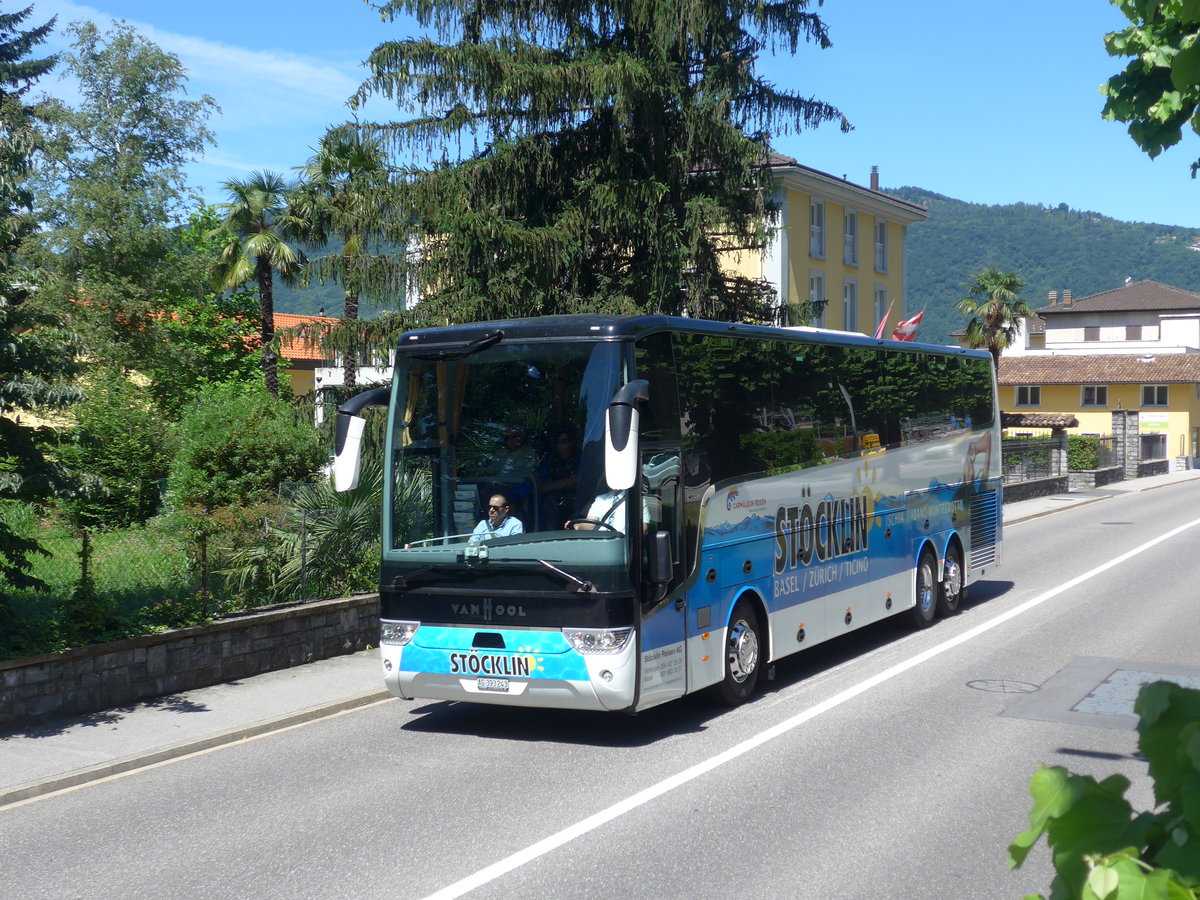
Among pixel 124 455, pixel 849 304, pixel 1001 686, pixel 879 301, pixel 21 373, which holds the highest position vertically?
pixel 879 301

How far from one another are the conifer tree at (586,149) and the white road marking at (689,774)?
24.4ft

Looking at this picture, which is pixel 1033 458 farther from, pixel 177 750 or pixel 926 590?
pixel 177 750

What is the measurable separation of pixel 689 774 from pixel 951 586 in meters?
8.83

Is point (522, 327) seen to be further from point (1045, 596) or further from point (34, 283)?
point (1045, 596)

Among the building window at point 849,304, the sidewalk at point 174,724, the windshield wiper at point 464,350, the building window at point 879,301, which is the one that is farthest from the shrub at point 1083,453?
the windshield wiper at point 464,350

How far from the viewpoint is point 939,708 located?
10.3 metres

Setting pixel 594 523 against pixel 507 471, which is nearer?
pixel 594 523

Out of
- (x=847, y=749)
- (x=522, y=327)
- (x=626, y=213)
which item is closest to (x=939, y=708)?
(x=847, y=749)

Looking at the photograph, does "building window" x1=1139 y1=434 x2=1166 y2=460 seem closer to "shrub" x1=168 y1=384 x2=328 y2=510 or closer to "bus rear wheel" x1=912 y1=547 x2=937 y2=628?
"bus rear wheel" x1=912 y1=547 x2=937 y2=628

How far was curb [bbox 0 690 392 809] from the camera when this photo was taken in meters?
8.09

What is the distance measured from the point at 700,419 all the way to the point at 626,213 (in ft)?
30.0

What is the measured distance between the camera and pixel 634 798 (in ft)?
25.0

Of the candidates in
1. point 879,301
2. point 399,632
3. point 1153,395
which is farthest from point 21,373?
point 1153,395

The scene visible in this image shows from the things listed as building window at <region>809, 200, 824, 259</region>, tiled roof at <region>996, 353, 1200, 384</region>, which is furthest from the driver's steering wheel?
tiled roof at <region>996, 353, 1200, 384</region>
